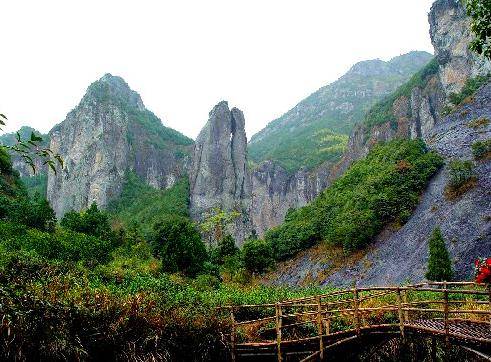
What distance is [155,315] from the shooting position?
39.4ft

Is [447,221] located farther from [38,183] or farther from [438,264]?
[38,183]

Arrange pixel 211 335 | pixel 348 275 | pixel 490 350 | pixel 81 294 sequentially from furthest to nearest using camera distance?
pixel 348 275 < pixel 211 335 < pixel 81 294 < pixel 490 350

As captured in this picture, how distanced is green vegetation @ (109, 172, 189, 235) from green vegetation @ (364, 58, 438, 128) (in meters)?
40.7

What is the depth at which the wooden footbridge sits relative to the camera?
880 centimetres

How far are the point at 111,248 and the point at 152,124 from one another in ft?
308

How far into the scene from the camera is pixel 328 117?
16138cm

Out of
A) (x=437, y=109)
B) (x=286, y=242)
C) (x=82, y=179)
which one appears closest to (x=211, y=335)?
(x=286, y=242)

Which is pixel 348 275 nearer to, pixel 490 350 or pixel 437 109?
pixel 490 350

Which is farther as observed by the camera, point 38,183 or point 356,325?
point 38,183

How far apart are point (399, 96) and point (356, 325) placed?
90.2 m

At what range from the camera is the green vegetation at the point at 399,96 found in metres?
83.2

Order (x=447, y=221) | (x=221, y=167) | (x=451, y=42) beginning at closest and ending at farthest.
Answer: (x=447, y=221) → (x=451, y=42) → (x=221, y=167)

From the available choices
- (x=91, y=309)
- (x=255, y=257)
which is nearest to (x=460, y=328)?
(x=91, y=309)

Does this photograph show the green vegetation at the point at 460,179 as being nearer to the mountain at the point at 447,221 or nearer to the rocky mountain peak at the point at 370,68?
the mountain at the point at 447,221
